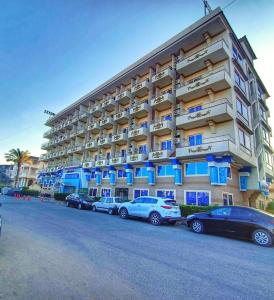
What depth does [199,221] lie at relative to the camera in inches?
441

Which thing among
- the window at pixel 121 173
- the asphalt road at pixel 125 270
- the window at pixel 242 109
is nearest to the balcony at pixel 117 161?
the window at pixel 121 173

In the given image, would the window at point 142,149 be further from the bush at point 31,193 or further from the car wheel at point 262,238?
the bush at point 31,193

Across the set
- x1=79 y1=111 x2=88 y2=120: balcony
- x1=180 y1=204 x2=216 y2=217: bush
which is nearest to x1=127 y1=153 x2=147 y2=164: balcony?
x1=180 y1=204 x2=216 y2=217: bush

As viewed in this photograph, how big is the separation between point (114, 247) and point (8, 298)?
3.89 m

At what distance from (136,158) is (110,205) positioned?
276 inches

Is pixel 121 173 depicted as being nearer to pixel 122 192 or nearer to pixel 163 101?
pixel 122 192

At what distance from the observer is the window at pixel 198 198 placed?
17994 millimetres

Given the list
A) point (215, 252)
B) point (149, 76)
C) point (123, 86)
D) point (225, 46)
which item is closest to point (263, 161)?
point (225, 46)

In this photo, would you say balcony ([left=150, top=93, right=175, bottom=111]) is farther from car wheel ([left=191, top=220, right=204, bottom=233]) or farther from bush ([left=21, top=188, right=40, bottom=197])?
bush ([left=21, top=188, right=40, bottom=197])

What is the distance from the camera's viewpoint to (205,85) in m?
18.9

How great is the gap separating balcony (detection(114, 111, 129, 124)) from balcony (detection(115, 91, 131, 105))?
2327mm

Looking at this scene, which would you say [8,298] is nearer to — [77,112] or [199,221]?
[199,221]

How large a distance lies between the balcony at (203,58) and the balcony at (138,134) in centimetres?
780

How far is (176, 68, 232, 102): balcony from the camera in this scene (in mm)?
18000
